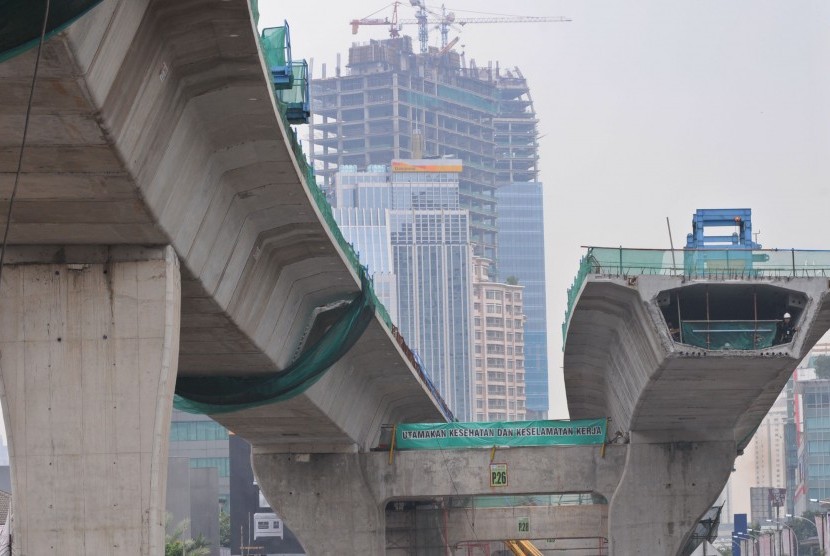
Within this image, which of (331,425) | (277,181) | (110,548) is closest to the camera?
(110,548)

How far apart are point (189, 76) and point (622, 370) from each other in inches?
1107

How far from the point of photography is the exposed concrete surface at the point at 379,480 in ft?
180

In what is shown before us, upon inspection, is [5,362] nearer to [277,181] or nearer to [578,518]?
[277,181]

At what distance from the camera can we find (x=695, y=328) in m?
43.6

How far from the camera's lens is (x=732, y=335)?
43.4 meters

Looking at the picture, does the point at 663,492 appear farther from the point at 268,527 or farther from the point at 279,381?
the point at 268,527

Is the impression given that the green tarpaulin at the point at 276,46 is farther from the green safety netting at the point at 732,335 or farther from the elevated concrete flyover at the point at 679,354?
the green safety netting at the point at 732,335

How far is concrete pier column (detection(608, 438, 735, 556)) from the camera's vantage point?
53.0 meters

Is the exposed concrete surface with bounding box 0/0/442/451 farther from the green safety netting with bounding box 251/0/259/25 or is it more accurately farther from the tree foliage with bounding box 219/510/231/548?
the tree foliage with bounding box 219/510/231/548

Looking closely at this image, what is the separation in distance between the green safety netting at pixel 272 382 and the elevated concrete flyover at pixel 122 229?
→ 23.0 ft

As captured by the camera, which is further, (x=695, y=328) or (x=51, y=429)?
(x=695, y=328)

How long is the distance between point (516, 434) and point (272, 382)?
16347 millimetres

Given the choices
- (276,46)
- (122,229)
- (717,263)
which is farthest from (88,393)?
(717,263)

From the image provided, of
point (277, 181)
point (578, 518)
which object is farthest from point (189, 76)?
point (578, 518)
